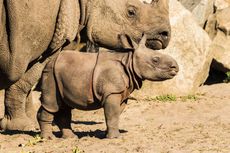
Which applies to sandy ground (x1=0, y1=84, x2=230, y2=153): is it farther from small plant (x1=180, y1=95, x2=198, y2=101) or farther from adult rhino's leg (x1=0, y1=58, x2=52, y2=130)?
adult rhino's leg (x1=0, y1=58, x2=52, y2=130)

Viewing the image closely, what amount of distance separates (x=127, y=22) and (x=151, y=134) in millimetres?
1564

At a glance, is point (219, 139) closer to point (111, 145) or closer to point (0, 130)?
point (111, 145)

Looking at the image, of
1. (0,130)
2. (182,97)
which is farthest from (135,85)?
(182,97)

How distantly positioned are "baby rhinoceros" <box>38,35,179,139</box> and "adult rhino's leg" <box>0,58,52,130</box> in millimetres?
1136

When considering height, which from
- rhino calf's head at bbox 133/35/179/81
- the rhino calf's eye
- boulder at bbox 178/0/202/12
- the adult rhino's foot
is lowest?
the adult rhino's foot

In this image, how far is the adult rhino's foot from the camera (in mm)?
7631

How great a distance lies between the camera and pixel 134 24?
7734 mm

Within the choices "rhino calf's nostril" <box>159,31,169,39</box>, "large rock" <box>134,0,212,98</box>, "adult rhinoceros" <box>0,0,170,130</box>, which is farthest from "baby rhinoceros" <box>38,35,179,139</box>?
"large rock" <box>134,0,212,98</box>

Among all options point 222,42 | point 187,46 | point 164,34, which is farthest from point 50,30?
point 222,42

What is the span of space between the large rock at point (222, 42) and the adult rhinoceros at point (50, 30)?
3.92 metres

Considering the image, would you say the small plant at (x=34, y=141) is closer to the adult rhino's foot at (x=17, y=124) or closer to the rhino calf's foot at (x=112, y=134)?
the rhino calf's foot at (x=112, y=134)

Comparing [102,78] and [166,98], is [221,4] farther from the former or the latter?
[102,78]

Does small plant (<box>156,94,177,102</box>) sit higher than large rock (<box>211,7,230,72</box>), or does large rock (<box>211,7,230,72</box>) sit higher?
large rock (<box>211,7,230,72</box>)

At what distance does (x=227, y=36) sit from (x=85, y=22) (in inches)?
189
